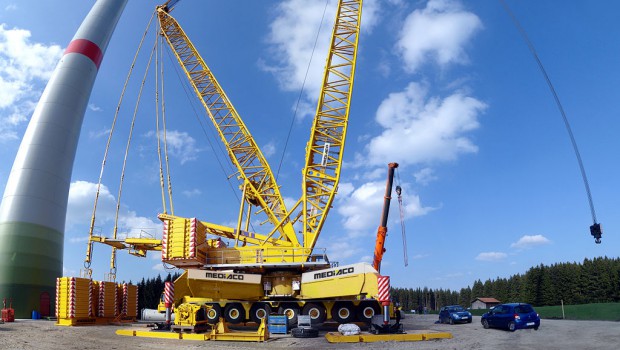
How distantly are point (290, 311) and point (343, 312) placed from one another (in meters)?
2.87

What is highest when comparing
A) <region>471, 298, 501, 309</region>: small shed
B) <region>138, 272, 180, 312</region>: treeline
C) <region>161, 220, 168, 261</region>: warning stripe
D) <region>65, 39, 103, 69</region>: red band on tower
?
<region>65, 39, 103, 69</region>: red band on tower

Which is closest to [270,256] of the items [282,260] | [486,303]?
[282,260]

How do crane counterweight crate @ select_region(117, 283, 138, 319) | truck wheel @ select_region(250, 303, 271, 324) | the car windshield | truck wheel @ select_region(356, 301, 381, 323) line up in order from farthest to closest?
crane counterweight crate @ select_region(117, 283, 138, 319) < truck wheel @ select_region(250, 303, 271, 324) < truck wheel @ select_region(356, 301, 381, 323) < the car windshield

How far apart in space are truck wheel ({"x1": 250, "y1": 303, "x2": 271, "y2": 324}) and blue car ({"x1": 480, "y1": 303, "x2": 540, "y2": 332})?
12100 millimetres

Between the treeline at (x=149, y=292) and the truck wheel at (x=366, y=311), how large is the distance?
59516 mm

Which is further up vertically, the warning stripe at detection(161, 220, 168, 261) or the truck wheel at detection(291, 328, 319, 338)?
the warning stripe at detection(161, 220, 168, 261)

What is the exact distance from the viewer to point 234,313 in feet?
81.7

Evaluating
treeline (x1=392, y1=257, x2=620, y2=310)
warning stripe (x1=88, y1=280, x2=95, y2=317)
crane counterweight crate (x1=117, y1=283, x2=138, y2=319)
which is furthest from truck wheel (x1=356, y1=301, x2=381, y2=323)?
treeline (x1=392, y1=257, x2=620, y2=310)

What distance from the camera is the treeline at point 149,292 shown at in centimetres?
→ 7943

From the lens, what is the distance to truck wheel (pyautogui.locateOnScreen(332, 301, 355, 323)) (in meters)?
23.8

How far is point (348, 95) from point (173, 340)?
22.8m

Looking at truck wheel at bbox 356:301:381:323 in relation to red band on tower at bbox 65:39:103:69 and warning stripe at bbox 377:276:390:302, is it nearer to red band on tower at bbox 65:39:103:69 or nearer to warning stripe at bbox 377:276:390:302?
warning stripe at bbox 377:276:390:302

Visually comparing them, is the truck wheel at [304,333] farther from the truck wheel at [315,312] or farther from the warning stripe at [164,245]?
the warning stripe at [164,245]

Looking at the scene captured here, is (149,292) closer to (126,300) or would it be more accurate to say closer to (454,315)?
(126,300)
